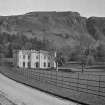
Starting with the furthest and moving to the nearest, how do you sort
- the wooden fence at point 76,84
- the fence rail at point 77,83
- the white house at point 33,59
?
the white house at point 33,59 < the fence rail at point 77,83 < the wooden fence at point 76,84

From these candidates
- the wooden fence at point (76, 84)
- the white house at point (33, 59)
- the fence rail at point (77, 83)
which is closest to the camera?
the wooden fence at point (76, 84)

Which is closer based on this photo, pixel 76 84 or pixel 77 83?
pixel 77 83

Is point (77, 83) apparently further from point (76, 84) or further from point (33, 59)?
point (33, 59)

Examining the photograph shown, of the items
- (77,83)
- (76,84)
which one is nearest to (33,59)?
(76,84)

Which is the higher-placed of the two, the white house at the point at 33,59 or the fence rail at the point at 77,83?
the white house at the point at 33,59

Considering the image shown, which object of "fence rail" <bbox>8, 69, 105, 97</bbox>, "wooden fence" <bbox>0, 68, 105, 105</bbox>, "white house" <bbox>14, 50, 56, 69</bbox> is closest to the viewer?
"wooden fence" <bbox>0, 68, 105, 105</bbox>

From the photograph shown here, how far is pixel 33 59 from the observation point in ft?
347

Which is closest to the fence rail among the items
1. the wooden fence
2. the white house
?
the wooden fence

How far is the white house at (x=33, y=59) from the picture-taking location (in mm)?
106188

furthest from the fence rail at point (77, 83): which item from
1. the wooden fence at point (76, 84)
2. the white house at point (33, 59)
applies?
the white house at point (33, 59)

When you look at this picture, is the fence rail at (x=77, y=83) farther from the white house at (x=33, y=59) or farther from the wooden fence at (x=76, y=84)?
the white house at (x=33, y=59)

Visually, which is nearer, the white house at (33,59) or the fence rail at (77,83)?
the fence rail at (77,83)

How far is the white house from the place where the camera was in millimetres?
106188

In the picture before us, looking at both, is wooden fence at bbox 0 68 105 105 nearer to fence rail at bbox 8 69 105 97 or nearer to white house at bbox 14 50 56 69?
fence rail at bbox 8 69 105 97
